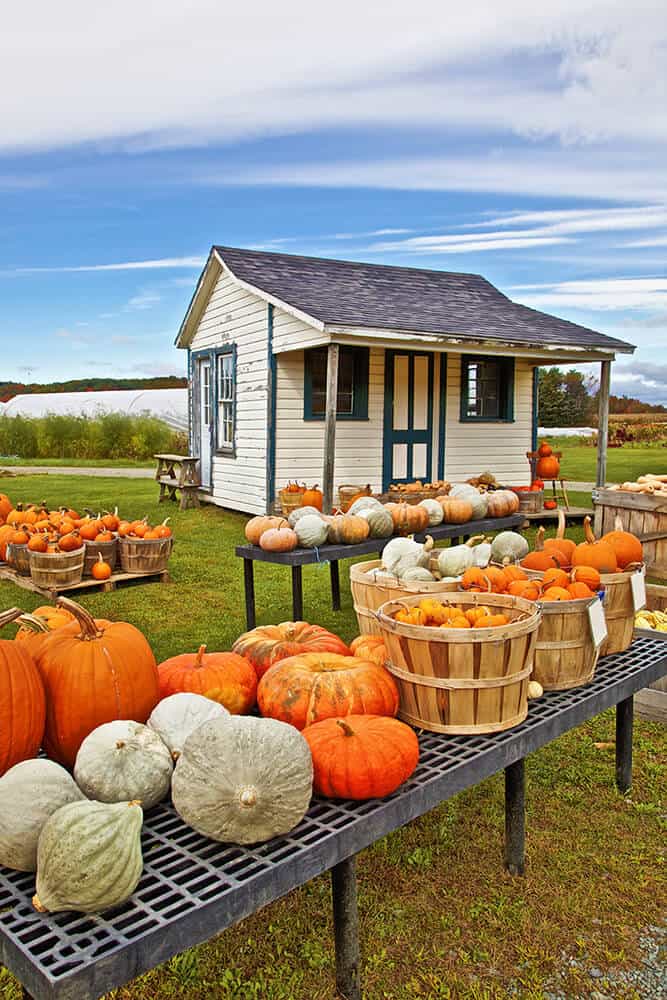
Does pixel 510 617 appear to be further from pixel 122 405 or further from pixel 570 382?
pixel 570 382

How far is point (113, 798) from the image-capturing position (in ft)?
6.90

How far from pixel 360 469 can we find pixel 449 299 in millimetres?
4289

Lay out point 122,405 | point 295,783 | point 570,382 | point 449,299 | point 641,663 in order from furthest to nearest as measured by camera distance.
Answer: point 570,382 < point 122,405 < point 449,299 < point 641,663 < point 295,783

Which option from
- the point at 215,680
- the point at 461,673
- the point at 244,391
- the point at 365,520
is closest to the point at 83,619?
the point at 215,680

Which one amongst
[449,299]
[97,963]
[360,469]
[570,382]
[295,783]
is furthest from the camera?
[570,382]

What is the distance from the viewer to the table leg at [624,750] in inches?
153

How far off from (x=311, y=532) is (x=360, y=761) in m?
4.26

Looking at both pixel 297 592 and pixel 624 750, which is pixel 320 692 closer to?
pixel 624 750

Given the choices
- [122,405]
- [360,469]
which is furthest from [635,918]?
[122,405]

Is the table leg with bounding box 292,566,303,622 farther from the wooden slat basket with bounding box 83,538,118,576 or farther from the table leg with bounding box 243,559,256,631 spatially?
the wooden slat basket with bounding box 83,538,118,576

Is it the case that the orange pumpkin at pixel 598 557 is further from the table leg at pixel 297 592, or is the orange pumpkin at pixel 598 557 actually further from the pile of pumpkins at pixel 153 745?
the table leg at pixel 297 592

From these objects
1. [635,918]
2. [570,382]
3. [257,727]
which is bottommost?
[635,918]

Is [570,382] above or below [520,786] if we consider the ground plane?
above

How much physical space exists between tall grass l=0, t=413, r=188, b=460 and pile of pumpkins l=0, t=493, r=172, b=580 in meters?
20.2
